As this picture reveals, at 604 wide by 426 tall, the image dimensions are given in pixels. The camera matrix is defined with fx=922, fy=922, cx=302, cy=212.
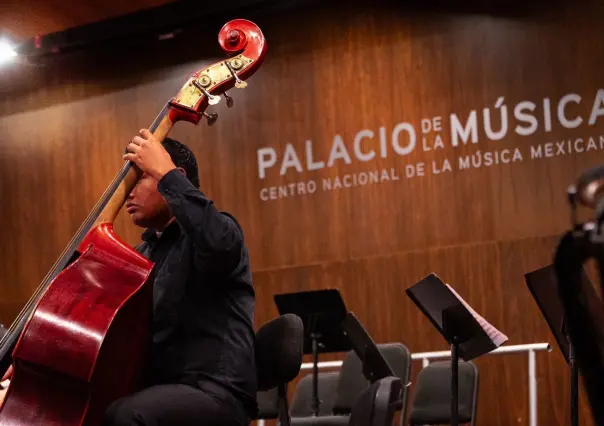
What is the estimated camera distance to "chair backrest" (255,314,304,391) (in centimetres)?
246

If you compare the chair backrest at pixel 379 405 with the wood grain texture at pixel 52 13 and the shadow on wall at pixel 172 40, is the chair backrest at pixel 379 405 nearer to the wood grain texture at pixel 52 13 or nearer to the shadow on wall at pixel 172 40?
the shadow on wall at pixel 172 40

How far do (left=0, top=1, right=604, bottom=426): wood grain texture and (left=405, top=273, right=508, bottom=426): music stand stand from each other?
1.74m

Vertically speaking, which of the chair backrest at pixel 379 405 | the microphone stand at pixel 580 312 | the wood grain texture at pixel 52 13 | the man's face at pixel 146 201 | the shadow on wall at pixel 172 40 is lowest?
the chair backrest at pixel 379 405

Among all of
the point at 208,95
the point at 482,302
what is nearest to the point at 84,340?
the point at 208,95

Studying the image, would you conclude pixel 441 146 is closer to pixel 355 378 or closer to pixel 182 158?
pixel 355 378

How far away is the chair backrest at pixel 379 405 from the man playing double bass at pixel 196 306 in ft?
1.01

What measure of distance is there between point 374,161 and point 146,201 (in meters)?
4.46

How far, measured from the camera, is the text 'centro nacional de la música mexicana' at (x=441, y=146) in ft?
20.4

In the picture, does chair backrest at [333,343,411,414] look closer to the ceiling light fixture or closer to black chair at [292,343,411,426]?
black chair at [292,343,411,426]

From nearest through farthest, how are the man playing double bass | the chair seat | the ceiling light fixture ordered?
the man playing double bass → the chair seat → the ceiling light fixture

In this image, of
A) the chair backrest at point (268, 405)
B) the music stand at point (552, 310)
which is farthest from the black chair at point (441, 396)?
the music stand at point (552, 310)

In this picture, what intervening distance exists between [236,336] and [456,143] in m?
4.44

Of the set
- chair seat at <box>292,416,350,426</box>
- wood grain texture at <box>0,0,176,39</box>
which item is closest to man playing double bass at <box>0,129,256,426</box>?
chair seat at <box>292,416,350,426</box>

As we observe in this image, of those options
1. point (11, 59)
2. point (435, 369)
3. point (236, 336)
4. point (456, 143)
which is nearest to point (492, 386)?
point (435, 369)
